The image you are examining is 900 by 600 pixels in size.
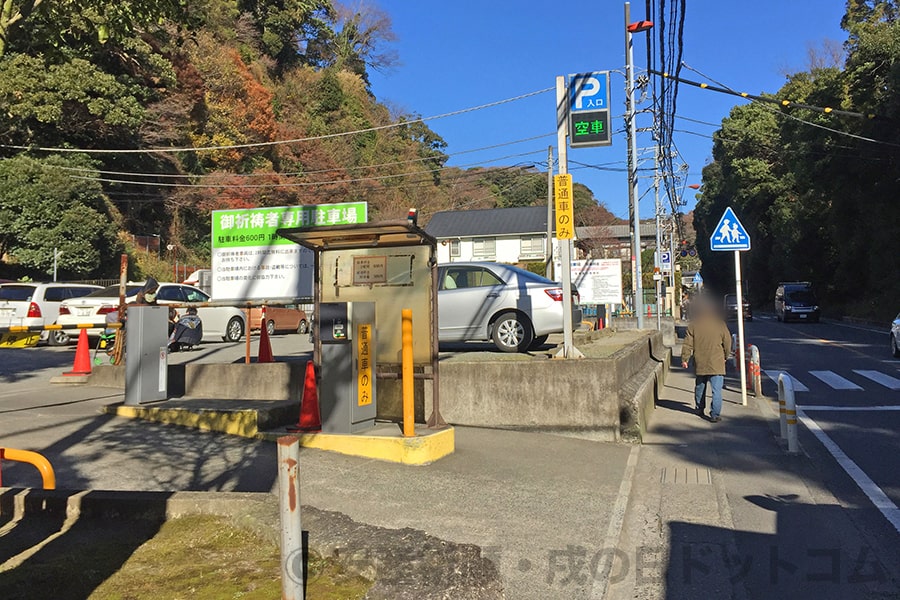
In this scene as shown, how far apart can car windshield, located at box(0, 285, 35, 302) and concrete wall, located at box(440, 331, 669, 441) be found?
45.8ft

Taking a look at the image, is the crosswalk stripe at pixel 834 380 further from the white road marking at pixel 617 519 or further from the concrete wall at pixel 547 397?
the white road marking at pixel 617 519

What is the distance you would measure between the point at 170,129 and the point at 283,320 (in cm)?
1401

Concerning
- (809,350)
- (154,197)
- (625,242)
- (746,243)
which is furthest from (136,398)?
(625,242)

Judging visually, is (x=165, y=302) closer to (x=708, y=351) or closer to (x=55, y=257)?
(x=55, y=257)

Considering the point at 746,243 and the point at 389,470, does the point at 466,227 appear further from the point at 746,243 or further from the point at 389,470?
the point at 389,470

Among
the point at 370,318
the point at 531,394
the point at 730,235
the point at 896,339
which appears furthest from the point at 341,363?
the point at 896,339

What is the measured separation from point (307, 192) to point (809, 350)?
2959 centimetres

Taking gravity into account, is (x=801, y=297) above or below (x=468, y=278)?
above

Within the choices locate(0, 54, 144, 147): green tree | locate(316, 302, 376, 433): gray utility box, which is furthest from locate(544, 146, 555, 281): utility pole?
locate(0, 54, 144, 147): green tree

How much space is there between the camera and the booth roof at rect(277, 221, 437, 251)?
24.0 ft

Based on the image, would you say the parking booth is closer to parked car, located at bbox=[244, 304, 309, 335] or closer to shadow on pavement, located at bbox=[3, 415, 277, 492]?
shadow on pavement, located at bbox=[3, 415, 277, 492]

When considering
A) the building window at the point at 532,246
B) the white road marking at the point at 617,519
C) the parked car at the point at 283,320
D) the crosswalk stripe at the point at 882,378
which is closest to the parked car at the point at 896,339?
the crosswalk stripe at the point at 882,378

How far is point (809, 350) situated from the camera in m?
21.2

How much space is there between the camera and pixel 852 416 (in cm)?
1034
